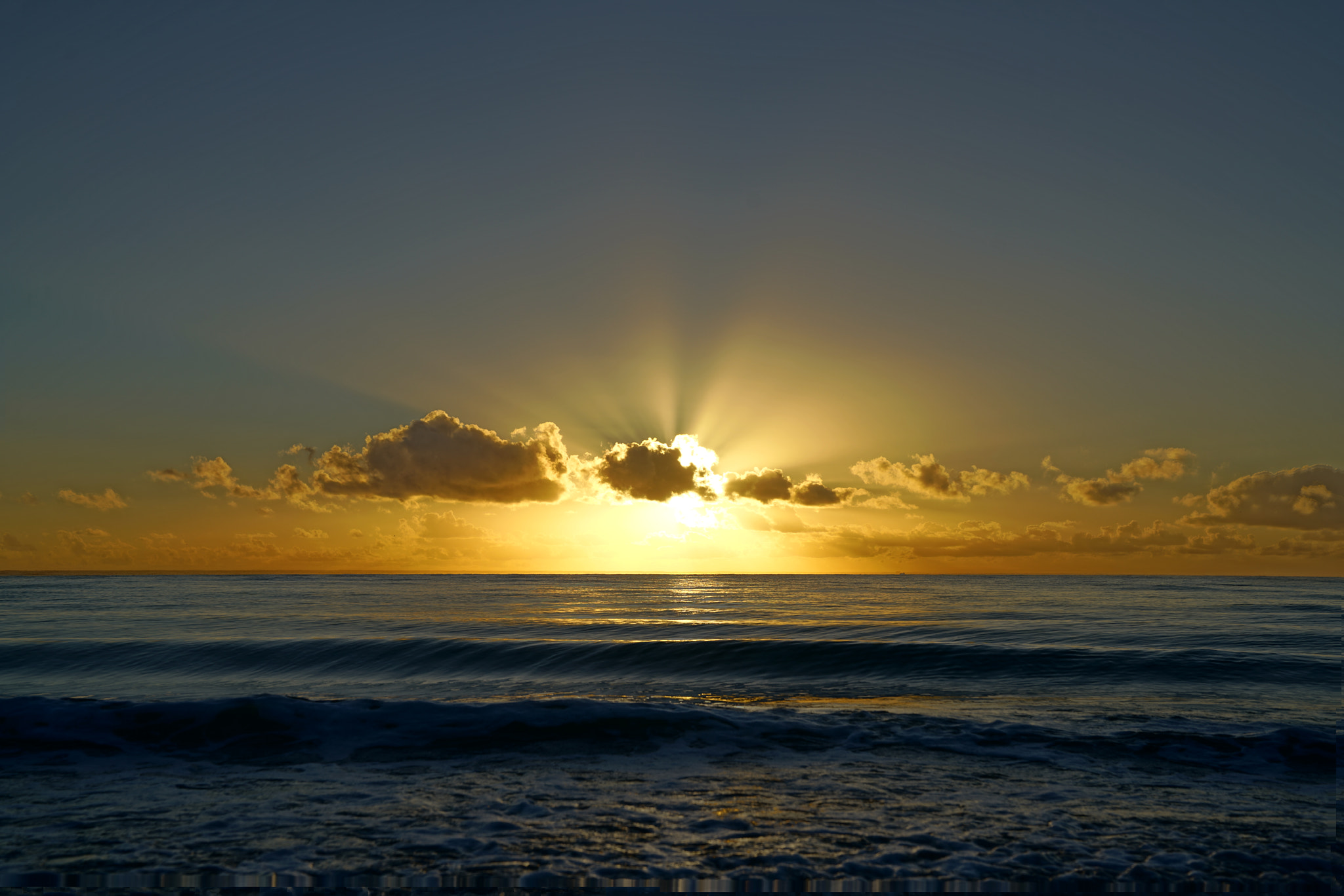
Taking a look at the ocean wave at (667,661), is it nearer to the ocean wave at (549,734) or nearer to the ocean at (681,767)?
the ocean at (681,767)

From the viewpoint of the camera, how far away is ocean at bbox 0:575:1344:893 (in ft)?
22.6

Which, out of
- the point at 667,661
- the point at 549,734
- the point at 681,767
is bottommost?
the point at 667,661

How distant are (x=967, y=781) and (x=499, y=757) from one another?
23.5ft

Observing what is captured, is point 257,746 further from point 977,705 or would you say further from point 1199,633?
point 1199,633

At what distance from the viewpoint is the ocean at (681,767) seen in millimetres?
6875

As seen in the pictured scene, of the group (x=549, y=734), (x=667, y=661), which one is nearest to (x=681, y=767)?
(x=549, y=734)

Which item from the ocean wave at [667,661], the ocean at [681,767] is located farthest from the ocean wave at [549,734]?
the ocean wave at [667,661]

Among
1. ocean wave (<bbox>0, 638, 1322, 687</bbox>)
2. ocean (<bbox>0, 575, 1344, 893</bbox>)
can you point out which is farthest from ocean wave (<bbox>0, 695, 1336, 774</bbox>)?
ocean wave (<bbox>0, 638, 1322, 687</bbox>)

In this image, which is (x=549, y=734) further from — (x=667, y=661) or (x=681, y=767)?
(x=667, y=661)

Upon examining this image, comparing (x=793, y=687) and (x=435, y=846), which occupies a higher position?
(x=435, y=846)

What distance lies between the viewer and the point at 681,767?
10.9 meters

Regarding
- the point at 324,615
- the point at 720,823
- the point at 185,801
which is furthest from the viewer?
the point at 324,615

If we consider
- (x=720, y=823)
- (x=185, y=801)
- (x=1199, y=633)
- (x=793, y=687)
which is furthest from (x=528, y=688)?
(x=1199, y=633)

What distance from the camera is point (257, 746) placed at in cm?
1232
